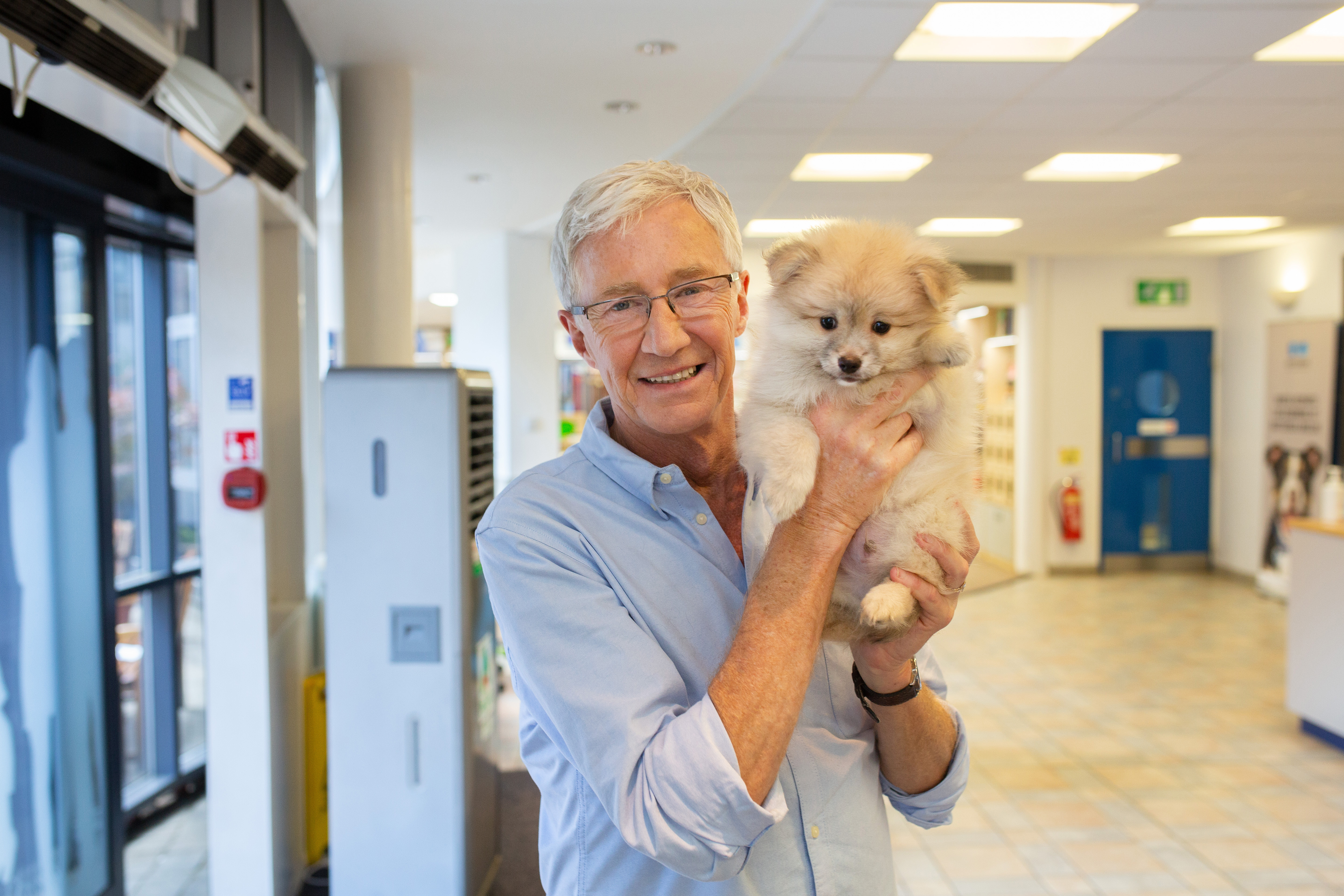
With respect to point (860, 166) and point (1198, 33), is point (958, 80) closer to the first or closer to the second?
point (1198, 33)

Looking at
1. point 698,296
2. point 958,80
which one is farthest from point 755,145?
point 698,296

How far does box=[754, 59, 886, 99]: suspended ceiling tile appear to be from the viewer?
13.6 ft

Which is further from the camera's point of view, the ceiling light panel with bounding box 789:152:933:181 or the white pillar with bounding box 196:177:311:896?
the ceiling light panel with bounding box 789:152:933:181

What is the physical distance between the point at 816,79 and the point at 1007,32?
0.88m

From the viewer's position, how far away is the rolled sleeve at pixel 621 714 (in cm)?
95

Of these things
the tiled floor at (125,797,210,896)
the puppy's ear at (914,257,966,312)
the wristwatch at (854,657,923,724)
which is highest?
the puppy's ear at (914,257,966,312)

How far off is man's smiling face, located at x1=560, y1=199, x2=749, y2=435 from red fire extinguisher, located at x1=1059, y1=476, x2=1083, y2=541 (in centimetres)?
974

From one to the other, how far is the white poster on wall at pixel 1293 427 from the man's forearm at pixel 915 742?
863 cm

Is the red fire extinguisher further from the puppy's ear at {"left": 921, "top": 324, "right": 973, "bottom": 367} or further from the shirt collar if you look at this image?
the shirt collar

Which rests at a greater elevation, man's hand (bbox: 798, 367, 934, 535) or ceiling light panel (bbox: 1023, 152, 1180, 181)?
ceiling light panel (bbox: 1023, 152, 1180, 181)

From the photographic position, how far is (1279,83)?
14.5ft

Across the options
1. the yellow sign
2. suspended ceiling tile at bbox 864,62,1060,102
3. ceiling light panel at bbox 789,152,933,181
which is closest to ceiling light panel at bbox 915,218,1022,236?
ceiling light panel at bbox 789,152,933,181

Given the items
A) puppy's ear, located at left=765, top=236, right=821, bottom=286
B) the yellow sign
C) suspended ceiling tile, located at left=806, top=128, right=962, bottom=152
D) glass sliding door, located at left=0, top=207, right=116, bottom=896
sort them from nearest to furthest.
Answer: puppy's ear, located at left=765, top=236, right=821, bottom=286, glass sliding door, located at left=0, top=207, right=116, bottom=896, the yellow sign, suspended ceiling tile, located at left=806, top=128, right=962, bottom=152

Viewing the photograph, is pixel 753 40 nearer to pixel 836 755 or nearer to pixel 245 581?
pixel 245 581
